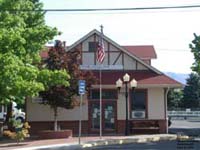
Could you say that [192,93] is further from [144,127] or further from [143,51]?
[144,127]

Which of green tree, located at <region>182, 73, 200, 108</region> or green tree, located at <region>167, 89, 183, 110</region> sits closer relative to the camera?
green tree, located at <region>182, 73, 200, 108</region>

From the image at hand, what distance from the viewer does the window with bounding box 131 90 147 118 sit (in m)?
38.5

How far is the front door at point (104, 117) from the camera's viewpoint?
38.4 metres

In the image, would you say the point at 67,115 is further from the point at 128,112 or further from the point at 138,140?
the point at 138,140

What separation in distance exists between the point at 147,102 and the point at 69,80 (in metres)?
6.77

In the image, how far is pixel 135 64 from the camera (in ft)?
130

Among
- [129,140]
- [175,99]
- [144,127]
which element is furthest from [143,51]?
[175,99]

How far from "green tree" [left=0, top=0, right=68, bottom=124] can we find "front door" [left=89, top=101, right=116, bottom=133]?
685 cm

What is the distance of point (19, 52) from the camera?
2839 cm

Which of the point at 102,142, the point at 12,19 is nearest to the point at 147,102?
the point at 102,142

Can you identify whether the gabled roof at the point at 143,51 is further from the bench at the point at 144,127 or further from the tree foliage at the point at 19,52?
the tree foliage at the point at 19,52

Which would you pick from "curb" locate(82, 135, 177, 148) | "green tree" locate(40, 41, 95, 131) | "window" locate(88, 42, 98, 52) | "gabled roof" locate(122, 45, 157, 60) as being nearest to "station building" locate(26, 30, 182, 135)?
"window" locate(88, 42, 98, 52)

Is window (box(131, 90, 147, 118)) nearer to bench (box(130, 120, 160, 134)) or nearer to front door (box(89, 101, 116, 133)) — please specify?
bench (box(130, 120, 160, 134))

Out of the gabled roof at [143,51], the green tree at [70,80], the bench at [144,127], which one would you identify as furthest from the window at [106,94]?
the gabled roof at [143,51]
